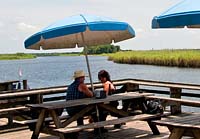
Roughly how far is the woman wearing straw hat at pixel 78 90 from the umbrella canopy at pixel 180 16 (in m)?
1.88

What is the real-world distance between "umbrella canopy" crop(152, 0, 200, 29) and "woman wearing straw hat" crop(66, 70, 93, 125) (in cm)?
188

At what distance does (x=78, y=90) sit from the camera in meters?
6.22

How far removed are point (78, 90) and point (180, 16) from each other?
2.57m

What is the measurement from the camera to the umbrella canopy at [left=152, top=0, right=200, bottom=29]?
13.0 feet

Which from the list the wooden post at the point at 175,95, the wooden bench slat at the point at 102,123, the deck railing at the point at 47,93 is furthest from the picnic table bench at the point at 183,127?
the wooden post at the point at 175,95

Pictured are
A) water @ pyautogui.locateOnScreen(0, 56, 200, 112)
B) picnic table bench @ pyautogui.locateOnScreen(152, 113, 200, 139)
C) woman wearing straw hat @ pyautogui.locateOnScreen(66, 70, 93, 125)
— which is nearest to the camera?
picnic table bench @ pyautogui.locateOnScreen(152, 113, 200, 139)

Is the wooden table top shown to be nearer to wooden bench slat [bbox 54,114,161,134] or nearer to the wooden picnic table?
the wooden picnic table

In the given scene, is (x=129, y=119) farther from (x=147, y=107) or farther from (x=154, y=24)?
(x=154, y=24)

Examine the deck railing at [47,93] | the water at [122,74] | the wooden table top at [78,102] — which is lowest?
the water at [122,74]

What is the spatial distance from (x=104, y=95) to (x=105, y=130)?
889 mm

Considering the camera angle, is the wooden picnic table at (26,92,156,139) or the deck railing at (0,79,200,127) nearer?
the wooden picnic table at (26,92,156,139)

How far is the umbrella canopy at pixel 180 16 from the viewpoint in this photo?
3953mm

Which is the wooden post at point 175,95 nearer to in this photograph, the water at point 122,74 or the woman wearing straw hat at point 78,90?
the woman wearing straw hat at point 78,90

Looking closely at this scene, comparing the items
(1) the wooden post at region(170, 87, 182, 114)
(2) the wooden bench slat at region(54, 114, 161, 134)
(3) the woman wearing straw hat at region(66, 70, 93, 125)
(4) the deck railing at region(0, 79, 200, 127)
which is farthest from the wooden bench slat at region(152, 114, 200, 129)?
(1) the wooden post at region(170, 87, 182, 114)
